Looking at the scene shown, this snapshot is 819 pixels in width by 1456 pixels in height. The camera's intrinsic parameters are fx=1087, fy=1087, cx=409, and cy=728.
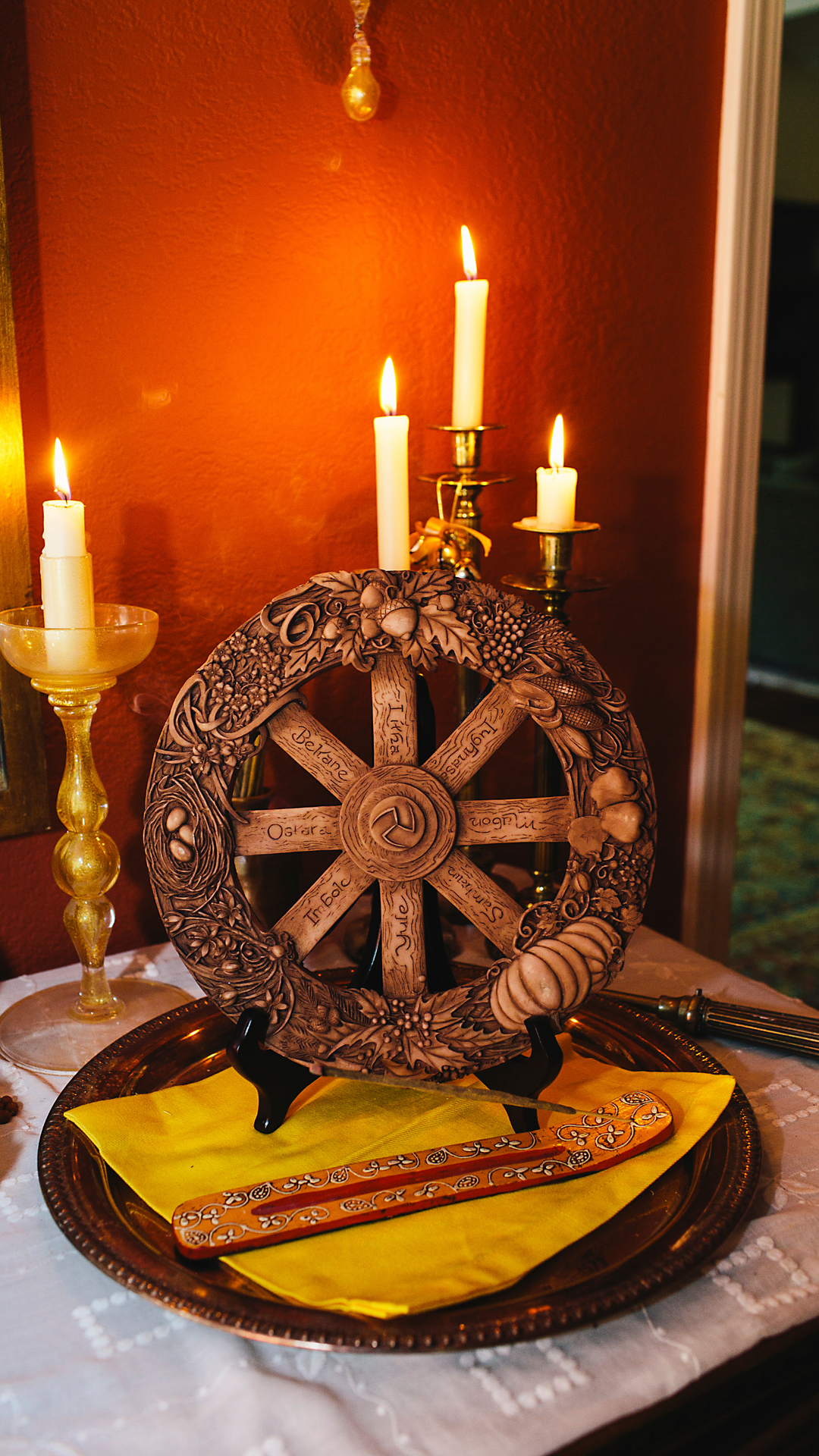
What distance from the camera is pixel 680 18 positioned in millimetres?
1234

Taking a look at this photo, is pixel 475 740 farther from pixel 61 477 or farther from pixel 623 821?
pixel 61 477

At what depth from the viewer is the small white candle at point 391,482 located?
3.14 feet

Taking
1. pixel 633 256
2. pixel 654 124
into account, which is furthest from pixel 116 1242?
pixel 654 124

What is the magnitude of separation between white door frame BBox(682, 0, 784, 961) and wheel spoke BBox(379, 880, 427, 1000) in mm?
796

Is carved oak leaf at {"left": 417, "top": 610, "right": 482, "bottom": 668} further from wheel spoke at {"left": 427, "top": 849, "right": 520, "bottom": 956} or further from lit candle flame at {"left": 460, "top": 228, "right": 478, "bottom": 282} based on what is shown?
lit candle flame at {"left": 460, "top": 228, "right": 478, "bottom": 282}

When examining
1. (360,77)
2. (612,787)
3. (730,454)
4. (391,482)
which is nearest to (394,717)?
(612,787)

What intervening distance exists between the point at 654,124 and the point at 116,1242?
1.24 metres

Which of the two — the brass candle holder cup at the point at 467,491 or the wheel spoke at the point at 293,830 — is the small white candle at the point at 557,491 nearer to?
the brass candle holder cup at the point at 467,491

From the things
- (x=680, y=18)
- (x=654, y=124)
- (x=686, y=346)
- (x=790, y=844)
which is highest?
(x=680, y=18)

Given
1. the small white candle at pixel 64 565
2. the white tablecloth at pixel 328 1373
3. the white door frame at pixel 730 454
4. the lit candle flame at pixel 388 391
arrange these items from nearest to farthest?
the white tablecloth at pixel 328 1373
the small white candle at pixel 64 565
the lit candle flame at pixel 388 391
the white door frame at pixel 730 454

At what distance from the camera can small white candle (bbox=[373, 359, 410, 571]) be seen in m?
0.96

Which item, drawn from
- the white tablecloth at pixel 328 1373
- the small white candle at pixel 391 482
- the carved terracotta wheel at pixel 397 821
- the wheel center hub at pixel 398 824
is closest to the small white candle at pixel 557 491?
the small white candle at pixel 391 482

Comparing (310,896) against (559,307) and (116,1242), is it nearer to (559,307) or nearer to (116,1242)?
(116,1242)

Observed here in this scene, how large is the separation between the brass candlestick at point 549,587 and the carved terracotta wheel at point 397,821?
0.69 ft
